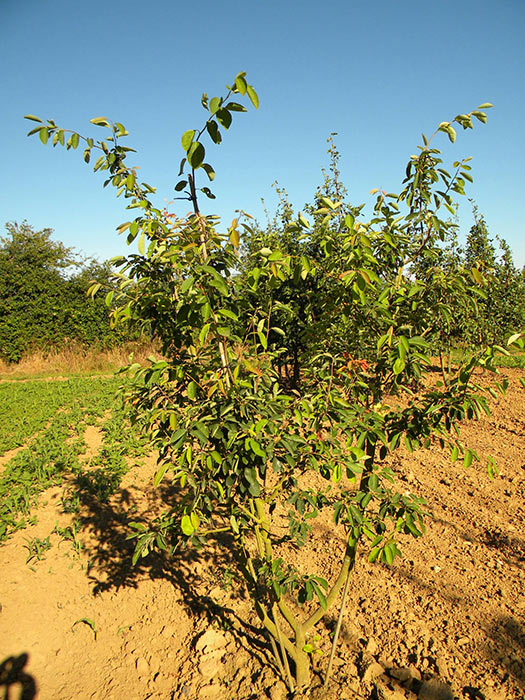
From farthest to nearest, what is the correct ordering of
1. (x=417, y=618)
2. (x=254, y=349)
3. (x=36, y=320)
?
(x=36, y=320) < (x=417, y=618) < (x=254, y=349)

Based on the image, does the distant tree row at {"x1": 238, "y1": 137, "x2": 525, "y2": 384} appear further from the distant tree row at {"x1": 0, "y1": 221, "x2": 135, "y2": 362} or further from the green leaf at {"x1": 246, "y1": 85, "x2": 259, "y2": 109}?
the distant tree row at {"x1": 0, "y1": 221, "x2": 135, "y2": 362}

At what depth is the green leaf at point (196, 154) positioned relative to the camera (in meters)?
1.21

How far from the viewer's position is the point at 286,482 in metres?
1.94

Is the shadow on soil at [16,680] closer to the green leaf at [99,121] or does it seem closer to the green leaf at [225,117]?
the green leaf at [99,121]

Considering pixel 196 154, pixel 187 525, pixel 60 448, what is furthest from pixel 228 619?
pixel 60 448

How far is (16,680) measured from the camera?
2.45 meters

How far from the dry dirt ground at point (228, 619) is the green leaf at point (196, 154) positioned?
2621 mm

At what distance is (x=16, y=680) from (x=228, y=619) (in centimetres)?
130

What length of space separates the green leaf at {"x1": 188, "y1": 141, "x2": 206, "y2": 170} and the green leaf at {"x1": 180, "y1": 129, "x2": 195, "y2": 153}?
0.04ft

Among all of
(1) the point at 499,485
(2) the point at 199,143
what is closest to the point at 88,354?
(1) the point at 499,485

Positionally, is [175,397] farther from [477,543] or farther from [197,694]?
[477,543]

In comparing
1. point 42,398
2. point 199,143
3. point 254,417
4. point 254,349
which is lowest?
point 42,398

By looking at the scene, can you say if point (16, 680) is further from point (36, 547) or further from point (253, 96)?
point (253, 96)

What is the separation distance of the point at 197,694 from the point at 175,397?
1.73 m
